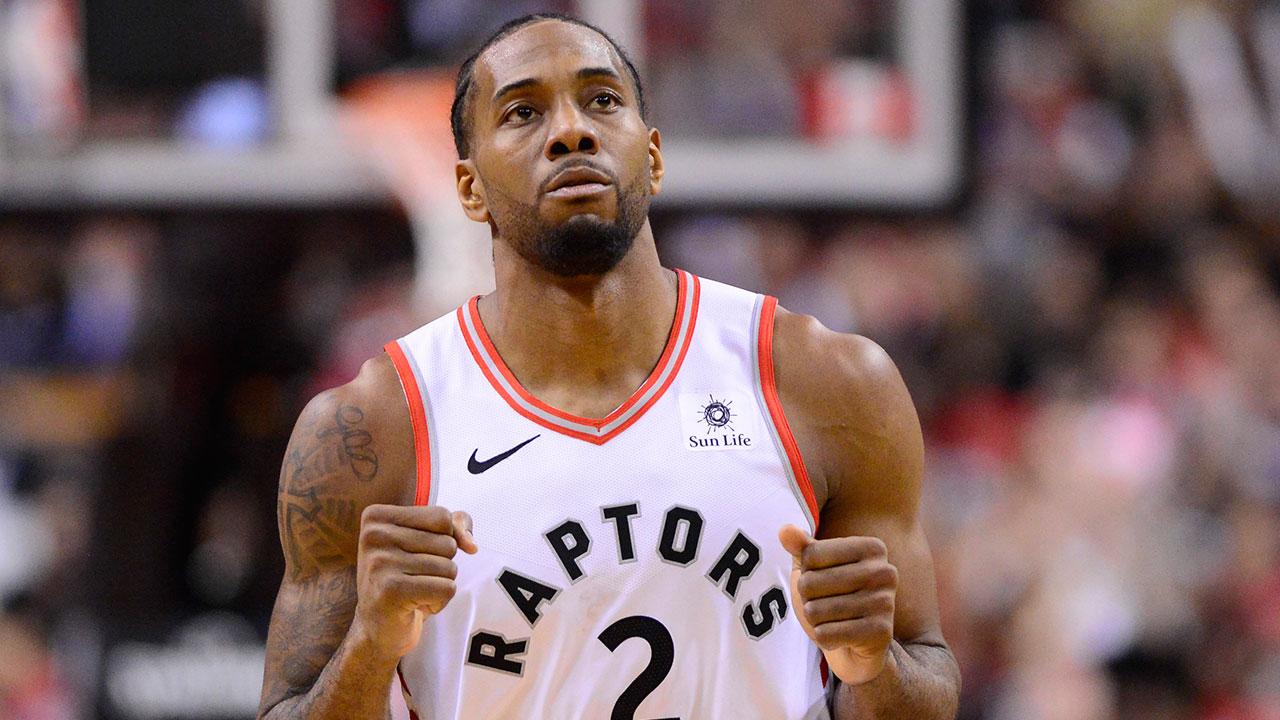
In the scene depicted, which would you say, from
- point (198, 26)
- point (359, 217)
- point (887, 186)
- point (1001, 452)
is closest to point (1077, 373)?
point (1001, 452)

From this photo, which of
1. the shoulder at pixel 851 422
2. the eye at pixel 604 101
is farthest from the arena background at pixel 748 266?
the eye at pixel 604 101

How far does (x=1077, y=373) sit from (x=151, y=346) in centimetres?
521

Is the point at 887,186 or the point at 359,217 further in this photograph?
the point at 359,217

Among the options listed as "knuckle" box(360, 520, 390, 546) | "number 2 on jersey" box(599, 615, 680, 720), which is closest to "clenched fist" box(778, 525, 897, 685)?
"number 2 on jersey" box(599, 615, 680, 720)

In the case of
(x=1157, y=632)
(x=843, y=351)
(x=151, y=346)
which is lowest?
(x=1157, y=632)

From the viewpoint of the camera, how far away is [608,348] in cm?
353

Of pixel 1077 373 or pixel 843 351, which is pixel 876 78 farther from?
pixel 843 351

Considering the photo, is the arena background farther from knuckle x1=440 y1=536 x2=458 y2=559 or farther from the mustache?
knuckle x1=440 y1=536 x2=458 y2=559

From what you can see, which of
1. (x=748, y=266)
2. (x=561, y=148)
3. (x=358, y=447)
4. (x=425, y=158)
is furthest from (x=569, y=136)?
(x=748, y=266)

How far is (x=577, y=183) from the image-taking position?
3.41m

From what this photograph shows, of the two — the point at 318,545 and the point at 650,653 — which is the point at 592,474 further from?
the point at 318,545

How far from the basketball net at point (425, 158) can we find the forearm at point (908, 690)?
484cm

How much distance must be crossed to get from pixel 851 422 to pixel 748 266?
5.71 m

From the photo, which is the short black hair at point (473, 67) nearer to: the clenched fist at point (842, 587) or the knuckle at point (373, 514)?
the knuckle at point (373, 514)
